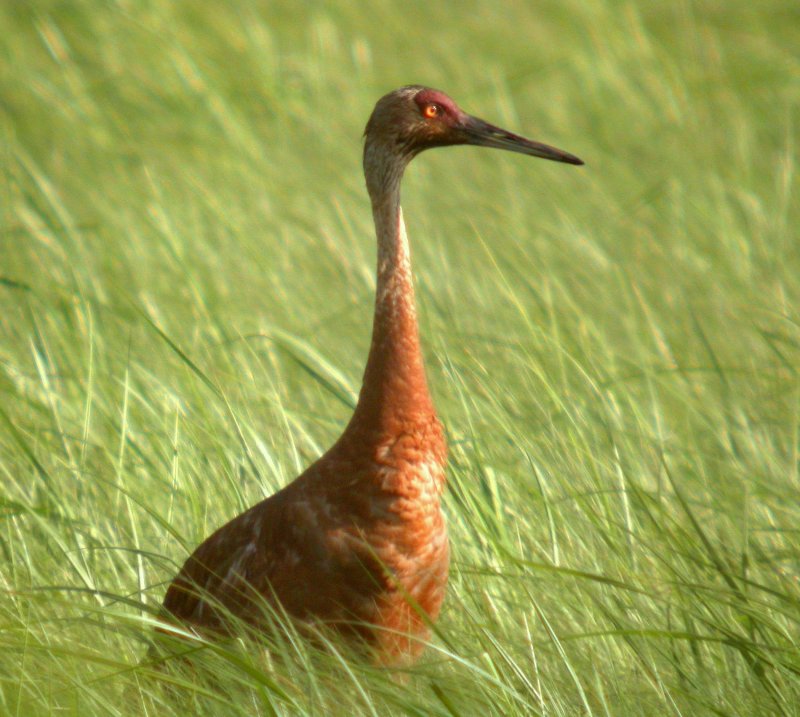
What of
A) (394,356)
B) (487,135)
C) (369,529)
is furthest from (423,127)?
(369,529)

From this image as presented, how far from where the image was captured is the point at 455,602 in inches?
115

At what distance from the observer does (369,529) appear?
8.93 ft

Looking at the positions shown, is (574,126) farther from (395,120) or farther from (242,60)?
(395,120)

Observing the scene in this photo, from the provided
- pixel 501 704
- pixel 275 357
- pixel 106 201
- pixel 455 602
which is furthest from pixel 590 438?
pixel 106 201

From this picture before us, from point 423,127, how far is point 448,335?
79 centimetres

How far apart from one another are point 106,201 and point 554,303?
7.23ft

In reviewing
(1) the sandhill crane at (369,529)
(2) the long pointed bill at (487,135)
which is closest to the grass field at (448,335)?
(1) the sandhill crane at (369,529)

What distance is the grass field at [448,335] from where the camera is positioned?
2494 millimetres

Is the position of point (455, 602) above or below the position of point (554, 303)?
below

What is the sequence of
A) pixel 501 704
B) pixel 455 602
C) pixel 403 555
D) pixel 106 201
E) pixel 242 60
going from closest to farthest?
1. pixel 501 704
2. pixel 403 555
3. pixel 455 602
4. pixel 106 201
5. pixel 242 60

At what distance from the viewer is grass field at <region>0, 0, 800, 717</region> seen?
2.49 metres

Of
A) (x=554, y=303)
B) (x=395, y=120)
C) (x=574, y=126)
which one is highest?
(x=574, y=126)

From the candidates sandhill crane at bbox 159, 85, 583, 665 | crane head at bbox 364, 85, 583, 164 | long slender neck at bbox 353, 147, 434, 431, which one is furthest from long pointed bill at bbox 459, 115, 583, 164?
long slender neck at bbox 353, 147, 434, 431

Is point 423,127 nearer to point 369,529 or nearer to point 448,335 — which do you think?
point 448,335
